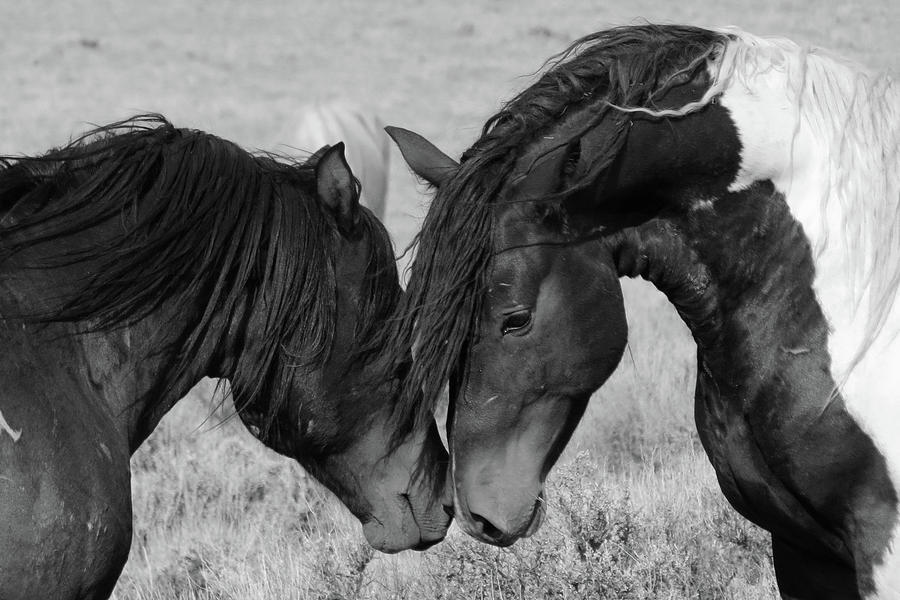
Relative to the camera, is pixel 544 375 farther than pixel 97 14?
No

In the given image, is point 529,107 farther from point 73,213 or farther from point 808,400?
point 73,213

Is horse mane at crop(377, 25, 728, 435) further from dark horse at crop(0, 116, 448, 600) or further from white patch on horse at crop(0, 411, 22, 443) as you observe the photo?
white patch on horse at crop(0, 411, 22, 443)

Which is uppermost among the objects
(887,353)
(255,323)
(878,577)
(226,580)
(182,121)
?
(887,353)

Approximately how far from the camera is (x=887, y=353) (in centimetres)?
238

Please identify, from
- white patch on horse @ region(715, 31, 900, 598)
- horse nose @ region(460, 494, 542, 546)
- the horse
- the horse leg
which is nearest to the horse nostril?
horse nose @ region(460, 494, 542, 546)

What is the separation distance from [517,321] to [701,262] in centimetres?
46

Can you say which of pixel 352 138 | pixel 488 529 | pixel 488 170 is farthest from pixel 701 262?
pixel 352 138

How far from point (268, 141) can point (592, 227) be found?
17.1 m

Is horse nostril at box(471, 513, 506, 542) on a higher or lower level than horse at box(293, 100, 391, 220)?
higher

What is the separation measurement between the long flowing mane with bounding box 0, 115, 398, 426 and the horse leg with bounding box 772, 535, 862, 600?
120 centimetres

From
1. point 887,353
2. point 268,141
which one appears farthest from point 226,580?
point 268,141

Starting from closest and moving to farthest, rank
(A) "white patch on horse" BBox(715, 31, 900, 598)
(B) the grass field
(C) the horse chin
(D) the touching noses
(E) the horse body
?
(E) the horse body < (A) "white patch on horse" BBox(715, 31, 900, 598) < (D) the touching noses < (C) the horse chin < (B) the grass field

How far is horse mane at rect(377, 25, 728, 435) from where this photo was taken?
2525 mm

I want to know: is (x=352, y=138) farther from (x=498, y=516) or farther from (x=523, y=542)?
(x=498, y=516)
